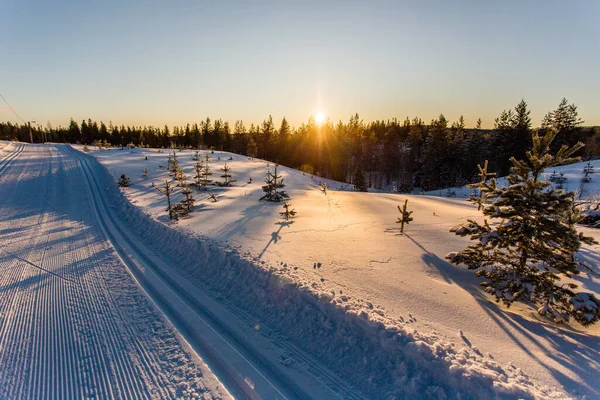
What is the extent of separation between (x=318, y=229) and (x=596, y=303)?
7227mm

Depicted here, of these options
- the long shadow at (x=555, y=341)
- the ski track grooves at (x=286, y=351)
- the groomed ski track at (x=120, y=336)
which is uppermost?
the long shadow at (x=555, y=341)

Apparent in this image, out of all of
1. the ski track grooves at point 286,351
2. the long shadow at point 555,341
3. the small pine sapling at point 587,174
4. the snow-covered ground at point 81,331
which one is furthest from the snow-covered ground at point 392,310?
the small pine sapling at point 587,174

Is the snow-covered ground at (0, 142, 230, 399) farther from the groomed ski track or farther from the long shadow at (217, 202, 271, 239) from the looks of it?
the long shadow at (217, 202, 271, 239)

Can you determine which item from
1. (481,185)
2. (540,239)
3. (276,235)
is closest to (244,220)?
(276,235)

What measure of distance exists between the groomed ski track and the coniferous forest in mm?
35740

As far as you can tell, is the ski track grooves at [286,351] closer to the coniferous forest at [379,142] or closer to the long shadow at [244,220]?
the long shadow at [244,220]

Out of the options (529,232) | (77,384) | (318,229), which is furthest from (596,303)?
(77,384)

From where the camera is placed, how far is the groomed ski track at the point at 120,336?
3.95 meters

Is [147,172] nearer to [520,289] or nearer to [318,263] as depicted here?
[318,263]

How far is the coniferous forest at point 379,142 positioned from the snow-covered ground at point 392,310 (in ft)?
102

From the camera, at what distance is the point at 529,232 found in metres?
5.16

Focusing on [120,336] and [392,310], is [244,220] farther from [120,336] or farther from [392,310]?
[392,310]

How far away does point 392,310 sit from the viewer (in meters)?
5.05

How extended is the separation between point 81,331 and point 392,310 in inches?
232
